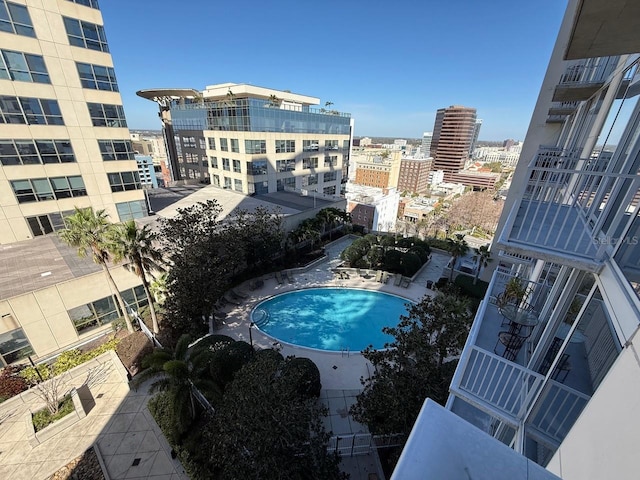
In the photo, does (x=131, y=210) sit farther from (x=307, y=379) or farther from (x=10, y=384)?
(x=307, y=379)

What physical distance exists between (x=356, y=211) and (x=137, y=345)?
49850 millimetres

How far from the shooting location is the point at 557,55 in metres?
15.7

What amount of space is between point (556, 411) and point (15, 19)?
3141 cm

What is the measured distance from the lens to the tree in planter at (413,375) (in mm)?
8648

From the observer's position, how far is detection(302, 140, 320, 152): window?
127ft

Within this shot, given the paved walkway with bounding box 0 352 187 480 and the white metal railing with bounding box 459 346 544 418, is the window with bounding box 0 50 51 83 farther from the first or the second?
the white metal railing with bounding box 459 346 544 418

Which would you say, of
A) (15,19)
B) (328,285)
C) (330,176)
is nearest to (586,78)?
(328,285)

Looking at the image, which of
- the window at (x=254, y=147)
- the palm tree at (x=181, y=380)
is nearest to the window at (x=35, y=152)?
the window at (x=254, y=147)

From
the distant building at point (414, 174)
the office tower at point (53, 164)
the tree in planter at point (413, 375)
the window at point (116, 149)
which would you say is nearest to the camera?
the tree in planter at point (413, 375)

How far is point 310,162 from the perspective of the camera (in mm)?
40656

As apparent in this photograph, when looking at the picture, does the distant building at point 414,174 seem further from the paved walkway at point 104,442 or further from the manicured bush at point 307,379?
the paved walkway at point 104,442

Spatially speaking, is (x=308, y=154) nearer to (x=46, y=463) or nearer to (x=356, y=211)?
(x=356, y=211)

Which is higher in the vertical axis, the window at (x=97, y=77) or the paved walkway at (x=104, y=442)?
the window at (x=97, y=77)

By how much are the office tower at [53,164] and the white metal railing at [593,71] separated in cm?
2403
